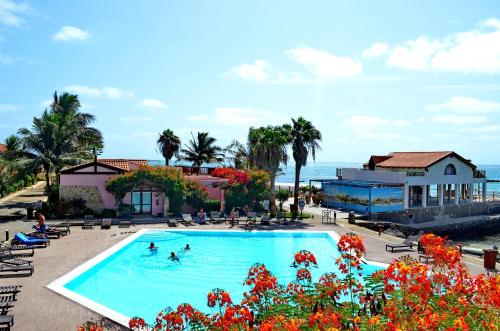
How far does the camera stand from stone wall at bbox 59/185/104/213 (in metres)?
32.2

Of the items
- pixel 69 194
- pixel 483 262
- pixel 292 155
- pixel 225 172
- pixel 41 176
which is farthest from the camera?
pixel 41 176

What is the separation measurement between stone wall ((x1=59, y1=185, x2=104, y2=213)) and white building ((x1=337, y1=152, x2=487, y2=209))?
24237 mm

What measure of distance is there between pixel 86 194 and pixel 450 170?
36639mm

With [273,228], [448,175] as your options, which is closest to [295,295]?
[273,228]

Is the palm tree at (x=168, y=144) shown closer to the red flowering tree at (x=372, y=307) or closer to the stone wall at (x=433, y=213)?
the stone wall at (x=433, y=213)

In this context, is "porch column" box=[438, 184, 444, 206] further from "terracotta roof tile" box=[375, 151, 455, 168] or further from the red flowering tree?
the red flowering tree

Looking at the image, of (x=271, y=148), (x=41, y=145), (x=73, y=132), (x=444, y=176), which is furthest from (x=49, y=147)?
(x=444, y=176)

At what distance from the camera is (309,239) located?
88.6 ft

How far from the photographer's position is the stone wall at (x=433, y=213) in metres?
37.6

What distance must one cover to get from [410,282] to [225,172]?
32919 millimetres

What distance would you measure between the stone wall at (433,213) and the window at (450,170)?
11.7 feet

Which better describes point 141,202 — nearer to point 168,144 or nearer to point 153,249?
point 153,249

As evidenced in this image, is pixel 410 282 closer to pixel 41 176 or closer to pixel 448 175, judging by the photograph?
pixel 448 175

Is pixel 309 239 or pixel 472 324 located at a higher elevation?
pixel 472 324
